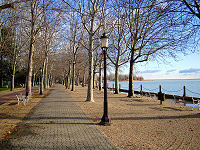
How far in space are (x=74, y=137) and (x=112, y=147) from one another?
1.38 meters

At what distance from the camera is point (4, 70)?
136ft

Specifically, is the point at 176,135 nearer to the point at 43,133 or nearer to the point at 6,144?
the point at 43,133

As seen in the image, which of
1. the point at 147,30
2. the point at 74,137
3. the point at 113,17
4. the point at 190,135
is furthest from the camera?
the point at 113,17

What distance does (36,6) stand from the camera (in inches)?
608

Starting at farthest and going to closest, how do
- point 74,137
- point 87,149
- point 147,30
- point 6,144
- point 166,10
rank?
point 147,30
point 166,10
point 74,137
point 6,144
point 87,149

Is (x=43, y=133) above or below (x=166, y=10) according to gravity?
below

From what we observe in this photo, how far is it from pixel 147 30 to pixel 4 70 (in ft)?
122

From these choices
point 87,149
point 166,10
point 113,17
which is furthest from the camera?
point 113,17

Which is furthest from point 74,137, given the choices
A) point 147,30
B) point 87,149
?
point 147,30

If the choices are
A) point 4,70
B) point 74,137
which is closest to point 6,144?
point 74,137

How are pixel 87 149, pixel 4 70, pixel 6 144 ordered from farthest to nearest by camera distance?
pixel 4 70 → pixel 6 144 → pixel 87 149

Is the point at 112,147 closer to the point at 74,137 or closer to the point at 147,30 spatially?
the point at 74,137

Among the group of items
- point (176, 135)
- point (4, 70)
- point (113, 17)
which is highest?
point (113, 17)

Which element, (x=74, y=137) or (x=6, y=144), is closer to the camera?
(x=6, y=144)
